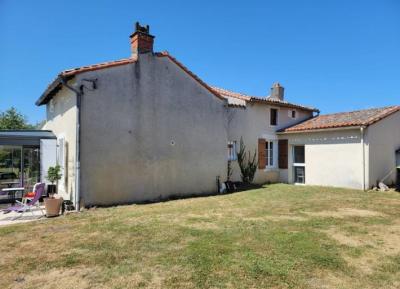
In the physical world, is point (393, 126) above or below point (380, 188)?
above

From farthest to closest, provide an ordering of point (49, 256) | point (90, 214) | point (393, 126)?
point (393, 126) < point (90, 214) < point (49, 256)

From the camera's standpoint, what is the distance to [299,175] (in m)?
19.8

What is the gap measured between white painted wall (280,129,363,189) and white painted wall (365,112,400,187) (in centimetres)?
60

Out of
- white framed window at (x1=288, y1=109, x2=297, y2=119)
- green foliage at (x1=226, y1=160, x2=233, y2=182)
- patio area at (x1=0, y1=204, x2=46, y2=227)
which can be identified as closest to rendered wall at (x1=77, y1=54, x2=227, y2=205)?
green foliage at (x1=226, y1=160, x2=233, y2=182)

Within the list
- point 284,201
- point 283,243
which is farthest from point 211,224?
point 284,201

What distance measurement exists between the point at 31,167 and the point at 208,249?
11.5 metres

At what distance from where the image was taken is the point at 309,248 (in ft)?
20.7

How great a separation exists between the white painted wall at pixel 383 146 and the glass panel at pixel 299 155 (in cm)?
441

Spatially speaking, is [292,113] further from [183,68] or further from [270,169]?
[183,68]

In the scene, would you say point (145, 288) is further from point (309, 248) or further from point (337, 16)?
point (337, 16)

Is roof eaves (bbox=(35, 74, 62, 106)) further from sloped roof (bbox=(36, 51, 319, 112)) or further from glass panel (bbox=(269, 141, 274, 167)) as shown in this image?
glass panel (bbox=(269, 141, 274, 167))

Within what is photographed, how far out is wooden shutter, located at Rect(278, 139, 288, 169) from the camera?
20.5 m

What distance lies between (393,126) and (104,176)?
1666 centimetres

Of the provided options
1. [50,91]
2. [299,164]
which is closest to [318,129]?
[299,164]
